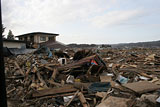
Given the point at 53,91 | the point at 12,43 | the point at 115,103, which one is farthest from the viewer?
the point at 12,43

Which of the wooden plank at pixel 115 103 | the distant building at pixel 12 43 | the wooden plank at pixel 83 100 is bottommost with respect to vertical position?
the wooden plank at pixel 83 100

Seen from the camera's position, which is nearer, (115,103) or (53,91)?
(115,103)

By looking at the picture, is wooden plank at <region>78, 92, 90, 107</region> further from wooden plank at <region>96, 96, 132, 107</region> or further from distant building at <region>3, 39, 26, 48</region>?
distant building at <region>3, 39, 26, 48</region>

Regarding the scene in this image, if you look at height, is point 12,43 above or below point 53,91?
above

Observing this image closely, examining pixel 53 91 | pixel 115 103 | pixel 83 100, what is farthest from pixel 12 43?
pixel 115 103

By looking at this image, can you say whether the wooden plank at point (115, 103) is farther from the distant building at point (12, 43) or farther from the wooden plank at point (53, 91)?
the distant building at point (12, 43)

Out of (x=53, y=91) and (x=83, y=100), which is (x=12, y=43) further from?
(x=83, y=100)

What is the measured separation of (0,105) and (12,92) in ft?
13.0

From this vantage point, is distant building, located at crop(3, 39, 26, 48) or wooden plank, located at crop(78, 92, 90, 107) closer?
wooden plank, located at crop(78, 92, 90, 107)

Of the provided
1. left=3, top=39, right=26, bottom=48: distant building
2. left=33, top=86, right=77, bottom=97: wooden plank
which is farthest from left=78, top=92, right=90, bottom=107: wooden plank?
left=3, top=39, right=26, bottom=48: distant building

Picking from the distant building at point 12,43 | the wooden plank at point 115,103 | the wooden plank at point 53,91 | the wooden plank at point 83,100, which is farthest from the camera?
the distant building at point 12,43

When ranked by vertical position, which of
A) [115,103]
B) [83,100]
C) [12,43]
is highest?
[12,43]

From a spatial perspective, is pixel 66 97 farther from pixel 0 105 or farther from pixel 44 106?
pixel 0 105

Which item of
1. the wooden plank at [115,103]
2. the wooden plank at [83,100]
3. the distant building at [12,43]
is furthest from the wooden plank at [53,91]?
the distant building at [12,43]
